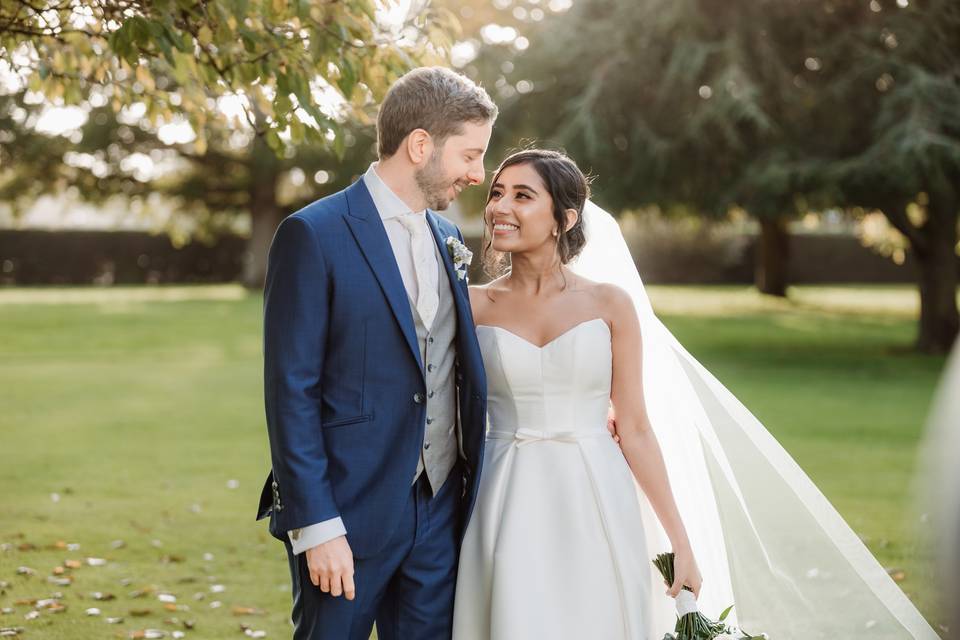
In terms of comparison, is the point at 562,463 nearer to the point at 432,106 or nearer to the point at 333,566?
the point at 333,566

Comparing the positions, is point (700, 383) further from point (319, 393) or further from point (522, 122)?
point (522, 122)

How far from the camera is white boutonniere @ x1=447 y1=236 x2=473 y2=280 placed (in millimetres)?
3293

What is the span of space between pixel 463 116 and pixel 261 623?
3.63 metres

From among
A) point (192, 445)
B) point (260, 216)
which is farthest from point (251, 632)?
point (260, 216)

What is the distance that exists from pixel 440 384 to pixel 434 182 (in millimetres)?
617

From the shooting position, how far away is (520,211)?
357 cm

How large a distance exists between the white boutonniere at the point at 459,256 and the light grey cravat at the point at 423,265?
0.06m

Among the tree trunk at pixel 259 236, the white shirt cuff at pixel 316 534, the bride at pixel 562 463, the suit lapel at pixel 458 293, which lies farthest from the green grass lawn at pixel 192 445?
the tree trunk at pixel 259 236

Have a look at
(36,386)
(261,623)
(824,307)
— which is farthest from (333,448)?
(824,307)

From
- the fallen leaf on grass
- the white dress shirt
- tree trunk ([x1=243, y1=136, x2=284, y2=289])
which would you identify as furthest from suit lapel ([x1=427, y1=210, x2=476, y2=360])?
tree trunk ([x1=243, y1=136, x2=284, y2=289])

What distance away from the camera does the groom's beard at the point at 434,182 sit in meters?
3.13

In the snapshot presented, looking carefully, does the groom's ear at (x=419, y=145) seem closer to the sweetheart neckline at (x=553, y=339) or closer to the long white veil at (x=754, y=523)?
the sweetheart neckline at (x=553, y=339)

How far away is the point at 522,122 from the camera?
835 inches

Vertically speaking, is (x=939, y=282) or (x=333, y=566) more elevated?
(x=939, y=282)
